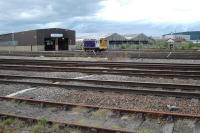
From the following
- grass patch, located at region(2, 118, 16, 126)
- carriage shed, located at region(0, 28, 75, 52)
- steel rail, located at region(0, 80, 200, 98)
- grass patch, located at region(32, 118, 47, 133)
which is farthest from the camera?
carriage shed, located at region(0, 28, 75, 52)

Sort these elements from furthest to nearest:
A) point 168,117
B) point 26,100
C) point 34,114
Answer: point 26,100, point 34,114, point 168,117

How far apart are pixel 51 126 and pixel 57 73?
36.2 feet

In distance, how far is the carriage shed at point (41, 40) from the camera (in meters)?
72.6

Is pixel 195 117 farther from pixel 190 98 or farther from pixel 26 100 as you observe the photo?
pixel 26 100

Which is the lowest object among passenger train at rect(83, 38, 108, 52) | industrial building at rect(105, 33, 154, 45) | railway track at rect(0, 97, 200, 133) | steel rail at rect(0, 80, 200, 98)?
railway track at rect(0, 97, 200, 133)

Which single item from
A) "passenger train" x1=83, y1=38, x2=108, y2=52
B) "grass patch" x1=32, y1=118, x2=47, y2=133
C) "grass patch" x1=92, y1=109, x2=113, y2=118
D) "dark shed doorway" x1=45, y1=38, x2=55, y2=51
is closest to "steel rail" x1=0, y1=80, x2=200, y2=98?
"grass patch" x1=92, y1=109, x2=113, y2=118

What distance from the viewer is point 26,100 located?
37.8 feet

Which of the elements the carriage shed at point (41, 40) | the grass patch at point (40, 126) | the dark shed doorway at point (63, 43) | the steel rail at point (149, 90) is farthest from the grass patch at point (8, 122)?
the dark shed doorway at point (63, 43)

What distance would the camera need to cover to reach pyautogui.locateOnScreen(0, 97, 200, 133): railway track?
8398 mm

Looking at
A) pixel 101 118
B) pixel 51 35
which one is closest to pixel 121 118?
pixel 101 118

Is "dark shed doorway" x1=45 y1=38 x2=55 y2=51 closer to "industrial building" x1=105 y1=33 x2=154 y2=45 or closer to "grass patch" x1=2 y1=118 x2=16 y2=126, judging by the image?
"industrial building" x1=105 y1=33 x2=154 y2=45

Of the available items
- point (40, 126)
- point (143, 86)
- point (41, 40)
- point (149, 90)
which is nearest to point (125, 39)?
point (41, 40)

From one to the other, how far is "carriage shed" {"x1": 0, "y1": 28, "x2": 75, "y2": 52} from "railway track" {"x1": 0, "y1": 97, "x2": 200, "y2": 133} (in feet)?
199

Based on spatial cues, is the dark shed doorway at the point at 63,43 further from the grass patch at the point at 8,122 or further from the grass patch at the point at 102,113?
the grass patch at the point at 8,122
